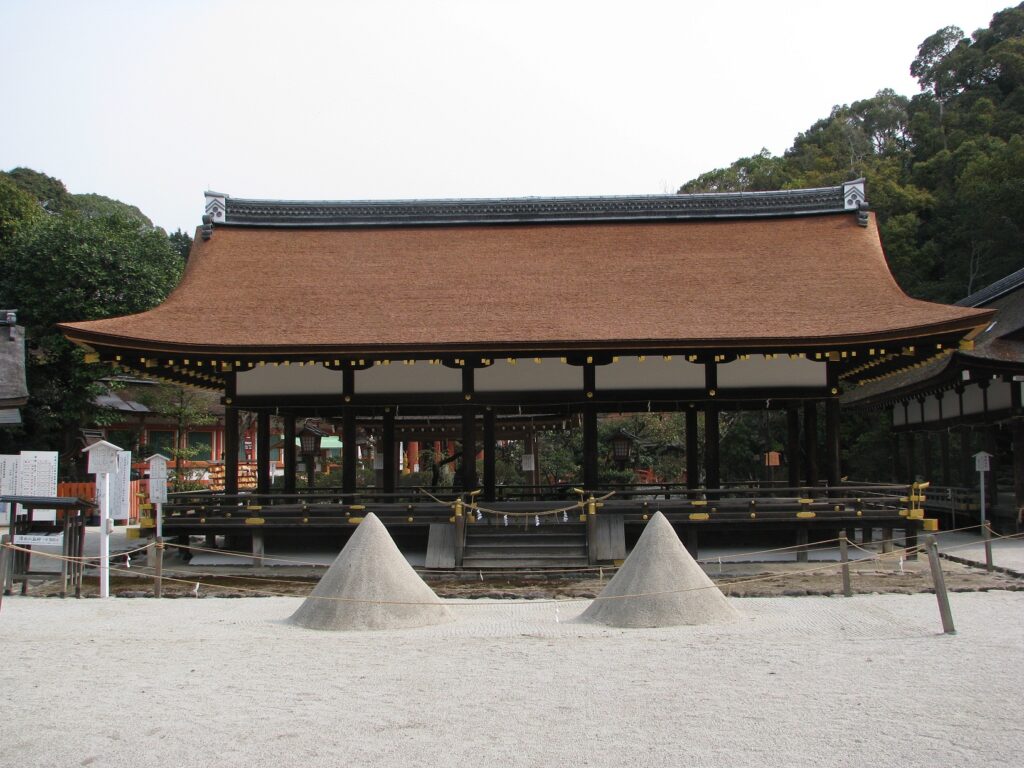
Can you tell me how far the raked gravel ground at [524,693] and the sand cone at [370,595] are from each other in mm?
215

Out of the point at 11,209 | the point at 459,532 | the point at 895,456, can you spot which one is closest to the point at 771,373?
the point at 459,532

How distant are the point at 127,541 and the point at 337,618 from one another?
37.5ft

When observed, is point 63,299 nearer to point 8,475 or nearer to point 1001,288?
point 8,475

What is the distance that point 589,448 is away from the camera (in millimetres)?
15680

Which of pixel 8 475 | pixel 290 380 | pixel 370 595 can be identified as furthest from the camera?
pixel 290 380

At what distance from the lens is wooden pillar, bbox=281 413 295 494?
60.4ft

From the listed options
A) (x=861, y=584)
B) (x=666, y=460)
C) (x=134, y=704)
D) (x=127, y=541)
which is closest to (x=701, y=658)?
(x=134, y=704)

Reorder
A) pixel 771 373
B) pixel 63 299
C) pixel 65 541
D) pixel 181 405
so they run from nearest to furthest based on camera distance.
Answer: pixel 65 541 < pixel 771 373 < pixel 63 299 < pixel 181 405

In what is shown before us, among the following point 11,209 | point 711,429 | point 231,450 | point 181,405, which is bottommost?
point 231,450

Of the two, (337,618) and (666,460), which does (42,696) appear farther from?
(666,460)

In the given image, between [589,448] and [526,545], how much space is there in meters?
2.33

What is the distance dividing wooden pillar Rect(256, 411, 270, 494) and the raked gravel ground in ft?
23.8

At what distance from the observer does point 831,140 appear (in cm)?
5094

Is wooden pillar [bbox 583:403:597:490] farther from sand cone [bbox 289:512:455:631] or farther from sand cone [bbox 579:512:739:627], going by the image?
sand cone [bbox 289:512:455:631]
